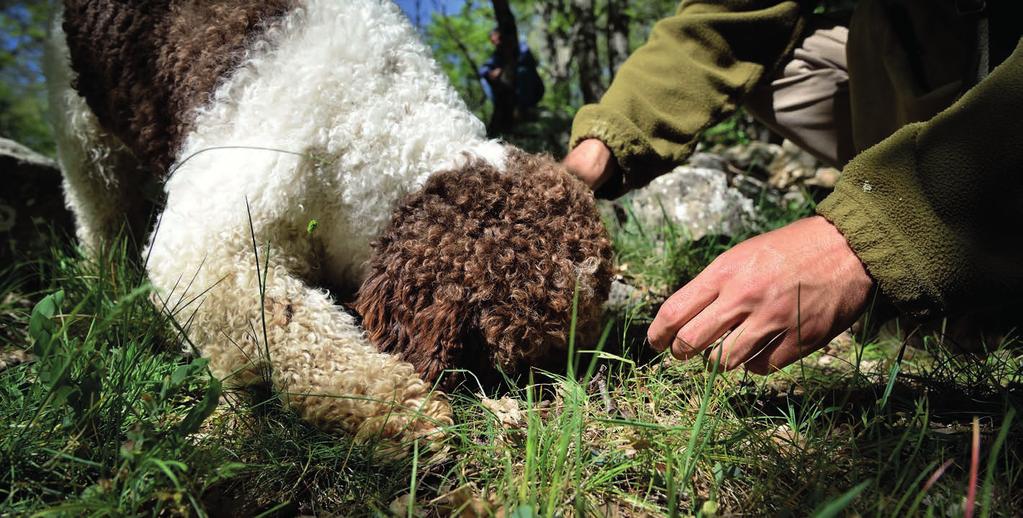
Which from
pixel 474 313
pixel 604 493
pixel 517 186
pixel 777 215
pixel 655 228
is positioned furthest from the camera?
pixel 777 215

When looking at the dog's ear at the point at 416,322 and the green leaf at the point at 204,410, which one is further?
the dog's ear at the point at 416,322

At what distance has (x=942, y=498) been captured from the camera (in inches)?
48.0

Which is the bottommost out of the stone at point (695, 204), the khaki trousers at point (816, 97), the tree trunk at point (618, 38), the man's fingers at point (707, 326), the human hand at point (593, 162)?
the stone at point (695, 204)

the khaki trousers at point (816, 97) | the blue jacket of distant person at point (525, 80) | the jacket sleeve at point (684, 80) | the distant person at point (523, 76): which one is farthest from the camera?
the blue jacket of distant person at point (525, 80)

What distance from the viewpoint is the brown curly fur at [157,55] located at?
6.20 feet

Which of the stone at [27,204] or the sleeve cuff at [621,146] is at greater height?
the sleeve cuff at [621,146]

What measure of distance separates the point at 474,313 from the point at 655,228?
6.97 ft

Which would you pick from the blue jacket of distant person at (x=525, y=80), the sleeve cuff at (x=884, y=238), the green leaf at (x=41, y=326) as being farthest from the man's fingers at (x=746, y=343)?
the blue jacket of distant person at (x=525, y=80)

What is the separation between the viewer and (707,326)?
143cm

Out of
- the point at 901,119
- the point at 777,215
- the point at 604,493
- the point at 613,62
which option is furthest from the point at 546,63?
the point at 604,493

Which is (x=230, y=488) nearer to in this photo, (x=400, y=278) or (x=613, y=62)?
(x=400, y=278)

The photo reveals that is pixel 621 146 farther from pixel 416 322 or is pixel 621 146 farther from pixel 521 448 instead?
pixel 521 448

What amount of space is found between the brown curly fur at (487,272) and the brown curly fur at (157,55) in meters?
0.82

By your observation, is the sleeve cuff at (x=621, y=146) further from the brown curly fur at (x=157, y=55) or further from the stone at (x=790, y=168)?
the stone at (x=790, y=168)
